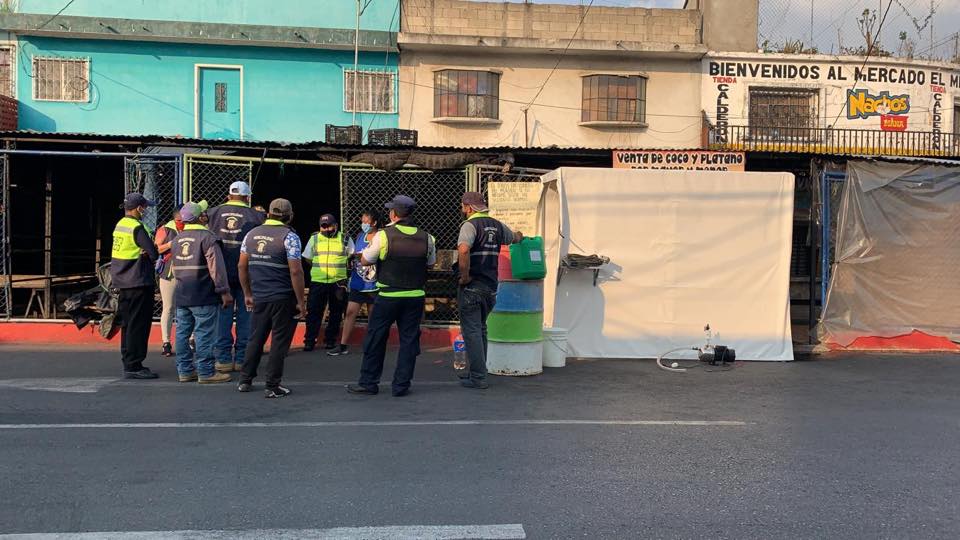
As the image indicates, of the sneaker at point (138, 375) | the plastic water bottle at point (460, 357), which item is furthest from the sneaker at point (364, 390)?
the sneaker at point (138, 375)

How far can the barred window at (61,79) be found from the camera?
16.9 metres

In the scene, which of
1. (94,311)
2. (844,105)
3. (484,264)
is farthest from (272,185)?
(844,105)

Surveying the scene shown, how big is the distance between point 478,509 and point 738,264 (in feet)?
20.6

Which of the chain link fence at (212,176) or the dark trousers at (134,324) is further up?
the chain link fence at (212,176)

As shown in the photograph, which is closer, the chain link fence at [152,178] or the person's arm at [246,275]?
the person's arm at [246,275]

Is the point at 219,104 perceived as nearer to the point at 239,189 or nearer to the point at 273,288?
the point at 239,189

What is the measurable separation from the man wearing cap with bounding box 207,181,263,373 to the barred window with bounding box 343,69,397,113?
9718mm

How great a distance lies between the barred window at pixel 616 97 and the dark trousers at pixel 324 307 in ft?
34.5

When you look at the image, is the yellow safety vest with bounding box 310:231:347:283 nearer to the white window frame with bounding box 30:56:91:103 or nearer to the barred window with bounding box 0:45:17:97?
the white window frame with bounding box 30:56:91:103

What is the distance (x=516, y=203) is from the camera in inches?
376

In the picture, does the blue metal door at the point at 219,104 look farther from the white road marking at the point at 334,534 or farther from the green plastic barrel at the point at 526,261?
the white road marking at the point at 334,534

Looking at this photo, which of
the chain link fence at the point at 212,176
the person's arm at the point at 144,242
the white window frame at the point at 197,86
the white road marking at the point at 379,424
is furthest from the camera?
the white window frame at the point at 197,86

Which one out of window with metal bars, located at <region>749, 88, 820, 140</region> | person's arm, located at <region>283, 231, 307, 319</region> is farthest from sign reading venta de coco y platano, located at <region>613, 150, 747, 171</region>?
window with metal bars, located at <region>749, 88, 820, 140</region>

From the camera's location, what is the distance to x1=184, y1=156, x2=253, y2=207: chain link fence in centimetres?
997
